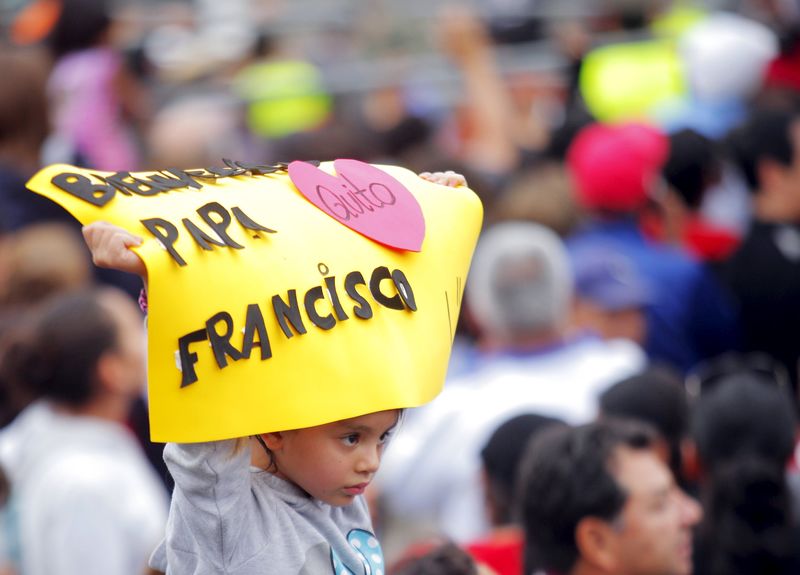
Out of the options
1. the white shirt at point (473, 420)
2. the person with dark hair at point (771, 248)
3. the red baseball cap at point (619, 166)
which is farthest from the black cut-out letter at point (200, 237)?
the person with dark hair at point (771, 248)

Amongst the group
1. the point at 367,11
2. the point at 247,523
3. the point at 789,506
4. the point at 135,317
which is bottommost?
the point at 367,11

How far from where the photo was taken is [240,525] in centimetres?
194

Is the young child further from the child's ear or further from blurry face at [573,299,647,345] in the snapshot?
blurry face at [573,299,647,345]

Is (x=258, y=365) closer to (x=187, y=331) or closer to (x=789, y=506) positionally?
(x=187, y=331)

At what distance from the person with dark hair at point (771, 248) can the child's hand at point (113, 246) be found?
3762 millimetres

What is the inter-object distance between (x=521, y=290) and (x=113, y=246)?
8.39 ft

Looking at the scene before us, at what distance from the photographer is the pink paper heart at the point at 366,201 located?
78.4 inches

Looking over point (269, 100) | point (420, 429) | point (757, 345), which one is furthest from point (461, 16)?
point (420, 429)

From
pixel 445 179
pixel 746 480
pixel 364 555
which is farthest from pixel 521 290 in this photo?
pixel 364 555

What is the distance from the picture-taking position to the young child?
1907 mm

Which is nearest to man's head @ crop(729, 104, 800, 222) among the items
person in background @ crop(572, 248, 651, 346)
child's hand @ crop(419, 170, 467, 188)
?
person in background @ crop(572, 248, 651, 346)

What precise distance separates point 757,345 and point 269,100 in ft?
12.1

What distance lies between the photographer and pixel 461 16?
759 cm

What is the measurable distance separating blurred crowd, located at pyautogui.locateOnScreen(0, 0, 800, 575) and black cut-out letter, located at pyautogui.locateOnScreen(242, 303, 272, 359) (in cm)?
85
